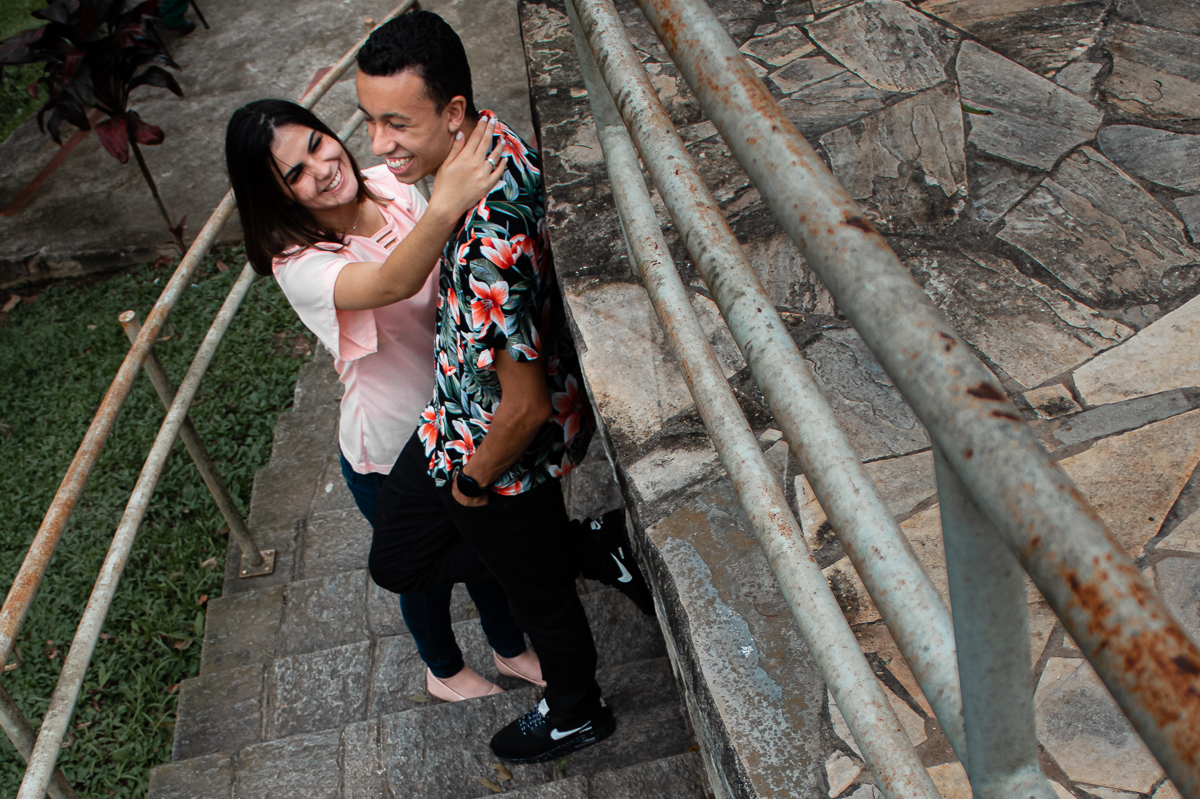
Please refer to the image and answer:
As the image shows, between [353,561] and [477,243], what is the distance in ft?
7.74

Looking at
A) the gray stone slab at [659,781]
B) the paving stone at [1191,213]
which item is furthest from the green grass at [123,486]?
the paving stone at [1191,213]

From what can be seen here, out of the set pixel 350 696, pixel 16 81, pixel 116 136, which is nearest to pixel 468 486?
pixel 350 696

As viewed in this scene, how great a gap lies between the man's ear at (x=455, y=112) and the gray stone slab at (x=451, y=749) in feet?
5.63

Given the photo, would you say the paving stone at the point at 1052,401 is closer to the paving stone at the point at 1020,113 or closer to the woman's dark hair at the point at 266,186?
the paving stone at the point at 1020,113

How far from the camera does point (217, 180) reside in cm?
702

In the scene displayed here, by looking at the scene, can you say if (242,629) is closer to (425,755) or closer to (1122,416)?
(425,755)

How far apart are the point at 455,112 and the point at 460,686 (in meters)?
1.89

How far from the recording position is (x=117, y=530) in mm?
2609

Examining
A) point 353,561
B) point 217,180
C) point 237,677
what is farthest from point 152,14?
point 237,677

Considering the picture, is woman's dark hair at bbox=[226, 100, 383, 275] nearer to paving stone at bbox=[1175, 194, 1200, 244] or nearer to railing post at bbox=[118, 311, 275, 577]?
railing post at bbox=[118, 311, 275, 577]

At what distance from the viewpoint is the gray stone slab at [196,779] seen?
2.66 meters

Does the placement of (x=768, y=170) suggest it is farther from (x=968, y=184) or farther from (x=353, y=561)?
(x=353, y=561)

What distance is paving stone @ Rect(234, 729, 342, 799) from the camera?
8.54 feet

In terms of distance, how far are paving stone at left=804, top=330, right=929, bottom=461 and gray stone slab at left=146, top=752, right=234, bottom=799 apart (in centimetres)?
204
